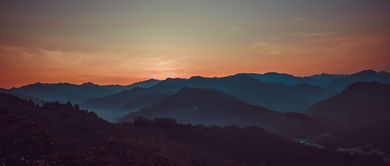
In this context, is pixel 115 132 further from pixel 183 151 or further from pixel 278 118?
pixel 278 118

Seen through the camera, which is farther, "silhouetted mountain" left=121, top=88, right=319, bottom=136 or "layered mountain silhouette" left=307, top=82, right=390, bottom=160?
"silhouetted mountain" left=121, top=88, right=319, bottom=136

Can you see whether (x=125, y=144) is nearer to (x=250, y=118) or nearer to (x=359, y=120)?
(x=250, y=118)

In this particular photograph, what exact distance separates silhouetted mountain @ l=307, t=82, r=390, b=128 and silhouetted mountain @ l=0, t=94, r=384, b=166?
81.6 meters

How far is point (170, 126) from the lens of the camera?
61.3 meters

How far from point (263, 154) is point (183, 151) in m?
18.9

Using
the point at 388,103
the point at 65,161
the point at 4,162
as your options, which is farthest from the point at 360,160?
the point at 388,103

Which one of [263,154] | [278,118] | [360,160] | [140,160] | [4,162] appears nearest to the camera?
[4,162]

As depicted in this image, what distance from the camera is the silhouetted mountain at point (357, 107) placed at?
130562 mm

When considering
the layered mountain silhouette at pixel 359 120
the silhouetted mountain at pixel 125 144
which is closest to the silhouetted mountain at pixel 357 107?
the layered mountain silhouette at pixel 359 120

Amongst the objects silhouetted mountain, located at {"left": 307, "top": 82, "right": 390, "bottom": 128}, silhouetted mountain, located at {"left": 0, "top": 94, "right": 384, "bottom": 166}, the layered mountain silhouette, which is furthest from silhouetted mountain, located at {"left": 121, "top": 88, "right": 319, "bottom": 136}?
silhouetted mountain, located at {"left": 0, "top": 94, "right": 384, "bottom": 166}

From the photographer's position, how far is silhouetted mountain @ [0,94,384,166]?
26500mm

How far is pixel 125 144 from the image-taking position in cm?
3506

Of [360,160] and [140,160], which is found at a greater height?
[140,160]

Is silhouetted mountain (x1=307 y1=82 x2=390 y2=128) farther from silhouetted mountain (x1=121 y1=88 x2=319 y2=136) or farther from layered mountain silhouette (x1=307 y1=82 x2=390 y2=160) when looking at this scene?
silhouetted mountain (x1=121 y1=88 x2=319 y2=136)
